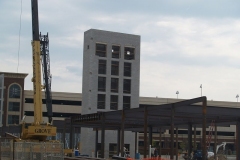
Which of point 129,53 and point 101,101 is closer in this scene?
point 101,101

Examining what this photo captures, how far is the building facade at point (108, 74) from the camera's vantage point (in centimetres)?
7181

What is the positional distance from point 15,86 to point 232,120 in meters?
66.1

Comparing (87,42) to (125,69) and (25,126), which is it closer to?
(125,69)

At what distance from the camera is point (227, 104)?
121 meters

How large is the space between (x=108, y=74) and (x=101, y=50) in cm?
376

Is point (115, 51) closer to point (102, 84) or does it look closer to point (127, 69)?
point (127, 69)

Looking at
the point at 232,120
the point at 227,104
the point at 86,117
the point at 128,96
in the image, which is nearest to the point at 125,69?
the point at 128,96

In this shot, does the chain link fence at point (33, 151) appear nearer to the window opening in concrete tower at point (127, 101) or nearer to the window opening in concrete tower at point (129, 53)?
the window opening in concrete tower at point (127, 101)

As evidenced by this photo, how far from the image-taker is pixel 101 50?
7300cm

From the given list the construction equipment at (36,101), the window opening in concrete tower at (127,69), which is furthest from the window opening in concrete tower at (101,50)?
the construction equipment at (36,101)

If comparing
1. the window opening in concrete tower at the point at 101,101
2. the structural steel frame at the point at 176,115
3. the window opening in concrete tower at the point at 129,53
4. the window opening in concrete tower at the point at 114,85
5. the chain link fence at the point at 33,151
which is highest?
the window opening in concrete tower at the point at 129,53

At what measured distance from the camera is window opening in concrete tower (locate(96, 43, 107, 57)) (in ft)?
238

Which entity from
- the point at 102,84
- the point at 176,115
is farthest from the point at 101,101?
the point at 176,115

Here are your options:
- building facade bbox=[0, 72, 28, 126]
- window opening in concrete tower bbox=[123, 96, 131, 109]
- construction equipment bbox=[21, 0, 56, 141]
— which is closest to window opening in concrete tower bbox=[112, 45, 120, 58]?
window opening in concrete tower bbox=[123, 96, 131, 109]
